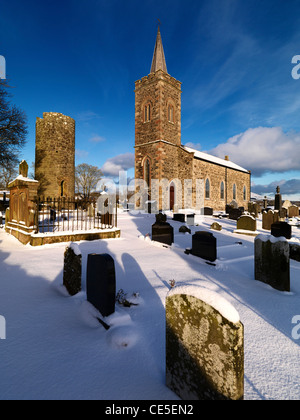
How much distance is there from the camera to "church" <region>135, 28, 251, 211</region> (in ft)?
63.9

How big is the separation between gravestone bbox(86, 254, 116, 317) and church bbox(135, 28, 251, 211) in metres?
16.1

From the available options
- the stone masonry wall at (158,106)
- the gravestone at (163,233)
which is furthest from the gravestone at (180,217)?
the stone masonry wall at (158,106)

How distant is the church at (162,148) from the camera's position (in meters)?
19.5

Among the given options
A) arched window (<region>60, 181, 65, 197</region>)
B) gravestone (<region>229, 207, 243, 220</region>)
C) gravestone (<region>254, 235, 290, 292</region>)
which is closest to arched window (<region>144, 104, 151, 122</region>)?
arched window (<region>60, 181, 65, 197</region>)

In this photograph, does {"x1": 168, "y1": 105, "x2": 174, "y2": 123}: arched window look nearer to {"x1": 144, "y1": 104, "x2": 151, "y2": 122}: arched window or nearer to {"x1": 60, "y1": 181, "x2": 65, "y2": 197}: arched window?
{"x1": 144, "y1": 104, "x2": 151, "y2": 122}: arched window

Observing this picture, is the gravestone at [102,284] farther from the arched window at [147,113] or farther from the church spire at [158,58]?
the church spire at [158,58]

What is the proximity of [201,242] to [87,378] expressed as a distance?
461cm

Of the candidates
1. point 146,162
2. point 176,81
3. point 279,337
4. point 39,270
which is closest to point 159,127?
point 146,162

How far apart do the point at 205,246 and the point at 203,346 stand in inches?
173

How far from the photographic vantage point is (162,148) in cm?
1950

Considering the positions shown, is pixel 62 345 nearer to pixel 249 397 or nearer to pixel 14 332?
pixel 14 332

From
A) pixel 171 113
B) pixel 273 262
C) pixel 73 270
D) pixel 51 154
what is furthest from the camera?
pixel 171 113

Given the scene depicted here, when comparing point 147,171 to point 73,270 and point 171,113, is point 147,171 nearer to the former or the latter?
point 171,113

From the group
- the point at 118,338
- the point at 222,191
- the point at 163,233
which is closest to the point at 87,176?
the point at 222,191
